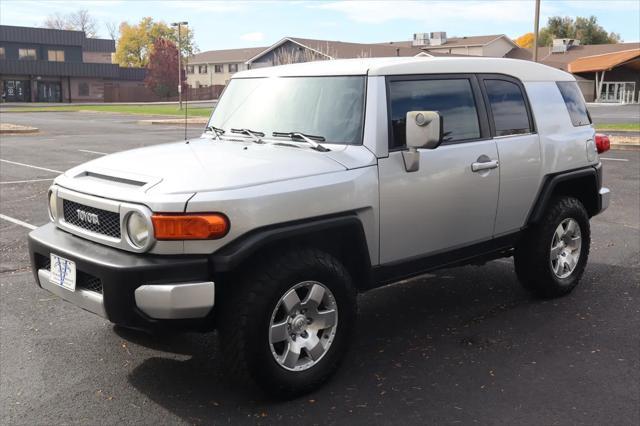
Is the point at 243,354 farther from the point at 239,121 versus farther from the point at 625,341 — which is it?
the point at 625,341

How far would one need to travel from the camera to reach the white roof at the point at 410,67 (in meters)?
4.34

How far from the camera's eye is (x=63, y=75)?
73000mm

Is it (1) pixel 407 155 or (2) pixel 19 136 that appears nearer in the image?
(1) pixel 407 155

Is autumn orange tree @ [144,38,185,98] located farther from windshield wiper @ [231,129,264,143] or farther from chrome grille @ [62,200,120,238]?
chrome grille @ [62,200,120,238]

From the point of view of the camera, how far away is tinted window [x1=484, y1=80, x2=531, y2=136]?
495 centimetres

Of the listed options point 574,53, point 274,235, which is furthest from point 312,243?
point 574,53

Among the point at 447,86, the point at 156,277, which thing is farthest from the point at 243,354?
the point at 447,86

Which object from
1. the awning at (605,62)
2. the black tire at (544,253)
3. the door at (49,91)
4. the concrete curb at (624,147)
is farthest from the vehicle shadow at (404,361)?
the door at (49,91)

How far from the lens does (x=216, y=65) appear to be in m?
97.4

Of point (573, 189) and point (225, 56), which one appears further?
point (225, 56)

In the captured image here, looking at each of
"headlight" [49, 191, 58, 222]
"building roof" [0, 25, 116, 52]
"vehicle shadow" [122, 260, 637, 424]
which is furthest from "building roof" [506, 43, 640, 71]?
"headlight" [49, 191, 58, 222]

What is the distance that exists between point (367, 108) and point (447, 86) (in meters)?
0.79

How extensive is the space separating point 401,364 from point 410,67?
191 centimetres

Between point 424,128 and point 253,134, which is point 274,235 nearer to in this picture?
point 424,128
